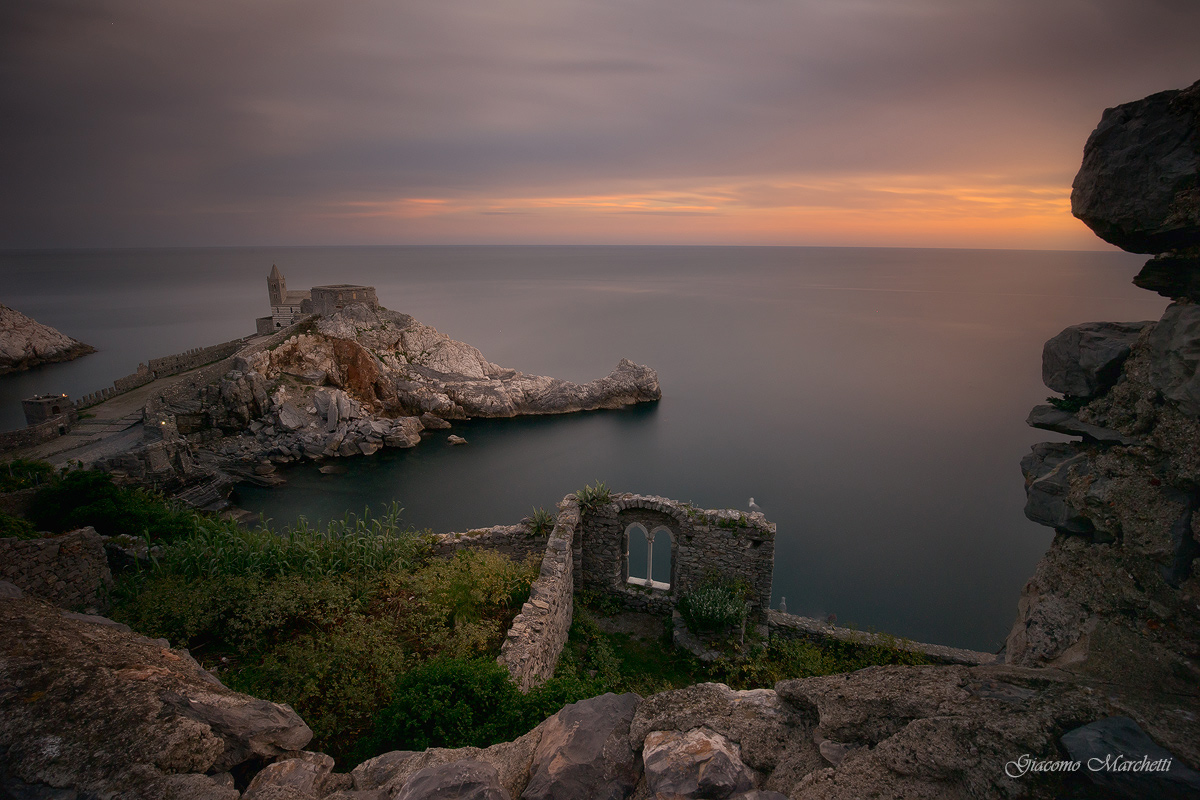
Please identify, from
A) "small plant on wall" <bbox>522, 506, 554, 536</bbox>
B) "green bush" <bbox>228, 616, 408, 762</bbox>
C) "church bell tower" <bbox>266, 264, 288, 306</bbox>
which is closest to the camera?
"green bush" <bbox>228, 616, 408, 762</bbox>

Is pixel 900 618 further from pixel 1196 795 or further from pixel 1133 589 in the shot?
pixel 1196 795

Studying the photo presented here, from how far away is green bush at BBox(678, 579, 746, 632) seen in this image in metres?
10.7

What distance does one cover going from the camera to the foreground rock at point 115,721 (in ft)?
9.62

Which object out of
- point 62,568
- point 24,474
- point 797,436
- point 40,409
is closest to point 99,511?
point 62,568

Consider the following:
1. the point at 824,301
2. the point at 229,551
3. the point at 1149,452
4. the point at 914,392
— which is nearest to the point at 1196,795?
the point at 1149,452

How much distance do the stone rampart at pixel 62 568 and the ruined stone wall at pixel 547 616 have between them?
6.63m

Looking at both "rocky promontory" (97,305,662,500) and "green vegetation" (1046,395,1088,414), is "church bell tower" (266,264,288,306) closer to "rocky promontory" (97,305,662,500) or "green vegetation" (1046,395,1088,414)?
"rocky promontory" (97,305,662,500)

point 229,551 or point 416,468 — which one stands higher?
point 229,551

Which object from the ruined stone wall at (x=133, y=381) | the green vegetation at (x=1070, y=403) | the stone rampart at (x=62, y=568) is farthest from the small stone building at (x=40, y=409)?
the green vegetation at (x=1070, y=403)

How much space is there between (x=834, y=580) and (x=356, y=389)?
29.3m

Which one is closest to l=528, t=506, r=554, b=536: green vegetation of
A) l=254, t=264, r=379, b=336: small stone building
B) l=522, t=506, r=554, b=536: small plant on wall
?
l=522, t=506, r=554, b=536: small plant on wall

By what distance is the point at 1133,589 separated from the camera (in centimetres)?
491

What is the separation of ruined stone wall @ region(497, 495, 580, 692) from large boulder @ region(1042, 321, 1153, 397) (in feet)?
24.0

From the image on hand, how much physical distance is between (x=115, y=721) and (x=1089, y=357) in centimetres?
914
